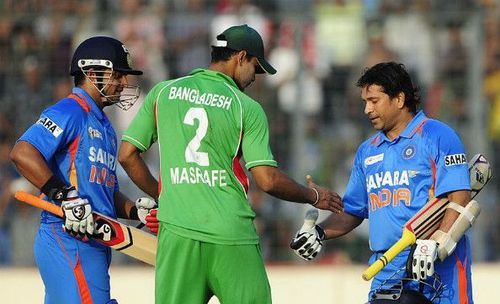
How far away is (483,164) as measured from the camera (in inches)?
241

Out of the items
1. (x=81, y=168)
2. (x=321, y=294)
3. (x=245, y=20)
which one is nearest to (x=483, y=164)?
(x=81, y=168)

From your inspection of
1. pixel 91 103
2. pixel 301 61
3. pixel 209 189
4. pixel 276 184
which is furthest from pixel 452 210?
pixel 301 61

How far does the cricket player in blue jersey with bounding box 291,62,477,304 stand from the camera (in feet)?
18.6

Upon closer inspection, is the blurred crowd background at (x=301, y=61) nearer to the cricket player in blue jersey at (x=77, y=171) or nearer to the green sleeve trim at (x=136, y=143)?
the cricket player in blue jersey at (x=77, y=171)

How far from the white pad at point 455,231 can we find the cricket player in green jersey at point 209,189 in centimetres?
80

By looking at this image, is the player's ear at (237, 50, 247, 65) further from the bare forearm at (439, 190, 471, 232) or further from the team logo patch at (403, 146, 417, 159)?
the bare forearm at (439, 190, 471, 232)

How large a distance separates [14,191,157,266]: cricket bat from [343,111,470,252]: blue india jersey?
1.25 metres

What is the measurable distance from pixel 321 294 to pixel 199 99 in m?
3.52

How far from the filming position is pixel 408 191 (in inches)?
229

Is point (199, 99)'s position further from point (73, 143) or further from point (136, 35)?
point (136, 35)

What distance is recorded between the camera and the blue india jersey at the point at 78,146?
5949mm

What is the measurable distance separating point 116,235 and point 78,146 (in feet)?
1.70

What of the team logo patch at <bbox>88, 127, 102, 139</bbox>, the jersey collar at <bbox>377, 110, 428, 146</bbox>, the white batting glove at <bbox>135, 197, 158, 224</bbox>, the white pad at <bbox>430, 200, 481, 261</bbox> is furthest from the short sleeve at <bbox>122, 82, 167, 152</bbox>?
the white pad at <bbox>430, 200, 481, 261</bbox>

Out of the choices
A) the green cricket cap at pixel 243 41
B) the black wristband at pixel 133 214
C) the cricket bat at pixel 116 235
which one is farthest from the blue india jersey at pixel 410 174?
the black wristband at pixel 133 214
